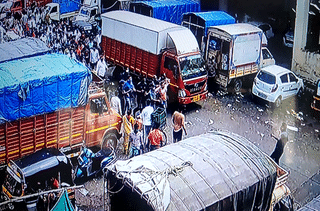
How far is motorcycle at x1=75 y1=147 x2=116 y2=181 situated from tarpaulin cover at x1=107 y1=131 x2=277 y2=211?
244cm

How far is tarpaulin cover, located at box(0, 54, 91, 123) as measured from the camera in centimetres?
1026

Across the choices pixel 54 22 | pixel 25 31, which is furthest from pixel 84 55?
pixel 25 31

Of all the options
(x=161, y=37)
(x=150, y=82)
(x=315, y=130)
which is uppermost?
(x=161, y=37)

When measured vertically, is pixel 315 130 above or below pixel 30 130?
below

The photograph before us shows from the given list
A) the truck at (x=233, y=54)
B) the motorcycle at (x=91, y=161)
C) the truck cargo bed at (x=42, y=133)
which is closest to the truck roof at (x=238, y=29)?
the truck at (x=233, y=54)

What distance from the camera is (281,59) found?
64.8 ft

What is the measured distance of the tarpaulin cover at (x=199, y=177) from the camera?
26.6 feet

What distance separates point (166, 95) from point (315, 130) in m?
5.07

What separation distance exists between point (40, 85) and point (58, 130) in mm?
1185

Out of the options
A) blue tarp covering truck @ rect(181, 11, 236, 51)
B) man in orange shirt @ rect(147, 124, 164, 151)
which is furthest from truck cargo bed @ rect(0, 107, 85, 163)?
blue tarp covering truck @ rect(181, 11, 236, 51)

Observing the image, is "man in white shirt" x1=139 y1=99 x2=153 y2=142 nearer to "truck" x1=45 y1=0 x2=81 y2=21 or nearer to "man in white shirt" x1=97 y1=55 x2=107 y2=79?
"man in white shirt" x1=97 y1=55 x2=107 y2=79

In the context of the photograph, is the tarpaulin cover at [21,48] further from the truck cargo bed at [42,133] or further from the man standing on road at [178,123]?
the man standing on road at [178,123]

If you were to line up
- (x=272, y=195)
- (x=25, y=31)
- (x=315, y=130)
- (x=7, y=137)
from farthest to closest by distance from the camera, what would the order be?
(x=315, y=130), (x=25, y=31), (x=7, y=137), (x=272, y=195)

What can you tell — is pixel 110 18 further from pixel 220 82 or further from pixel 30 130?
pixel 30 130
